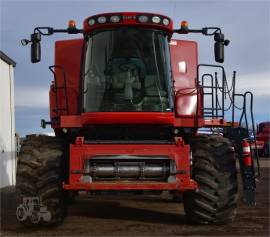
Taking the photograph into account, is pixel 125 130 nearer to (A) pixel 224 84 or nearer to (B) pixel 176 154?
(B) pixel 176 154

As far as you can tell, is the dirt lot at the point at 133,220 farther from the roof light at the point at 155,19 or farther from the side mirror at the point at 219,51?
the roof light at the point at 155,19

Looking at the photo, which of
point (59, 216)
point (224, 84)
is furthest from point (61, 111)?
point (224, 84)

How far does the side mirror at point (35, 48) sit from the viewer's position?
9.09 meters

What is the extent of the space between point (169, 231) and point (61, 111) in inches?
118

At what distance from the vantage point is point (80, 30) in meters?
9.79

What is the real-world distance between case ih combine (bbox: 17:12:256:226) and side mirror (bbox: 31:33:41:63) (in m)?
0.02

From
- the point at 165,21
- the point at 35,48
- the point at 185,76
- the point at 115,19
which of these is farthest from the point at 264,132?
the point at 35,48

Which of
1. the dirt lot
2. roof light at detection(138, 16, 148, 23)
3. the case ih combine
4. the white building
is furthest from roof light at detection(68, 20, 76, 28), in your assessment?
the white building

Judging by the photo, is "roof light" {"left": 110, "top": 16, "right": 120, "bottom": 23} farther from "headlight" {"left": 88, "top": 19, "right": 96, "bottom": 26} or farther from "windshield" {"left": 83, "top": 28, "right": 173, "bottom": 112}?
"headlight" {"left": 88, "top": 19, "right": 96, "bottom": 26}

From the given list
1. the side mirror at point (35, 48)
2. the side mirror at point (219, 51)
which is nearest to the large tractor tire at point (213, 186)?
the side mirror at point (219, 51)

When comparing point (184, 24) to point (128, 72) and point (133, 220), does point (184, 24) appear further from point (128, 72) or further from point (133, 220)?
point (133, 220)

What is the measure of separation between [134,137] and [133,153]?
0.61 metres

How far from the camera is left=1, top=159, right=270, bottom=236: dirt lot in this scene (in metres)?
8.24

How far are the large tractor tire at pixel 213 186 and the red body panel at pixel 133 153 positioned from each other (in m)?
0.28
